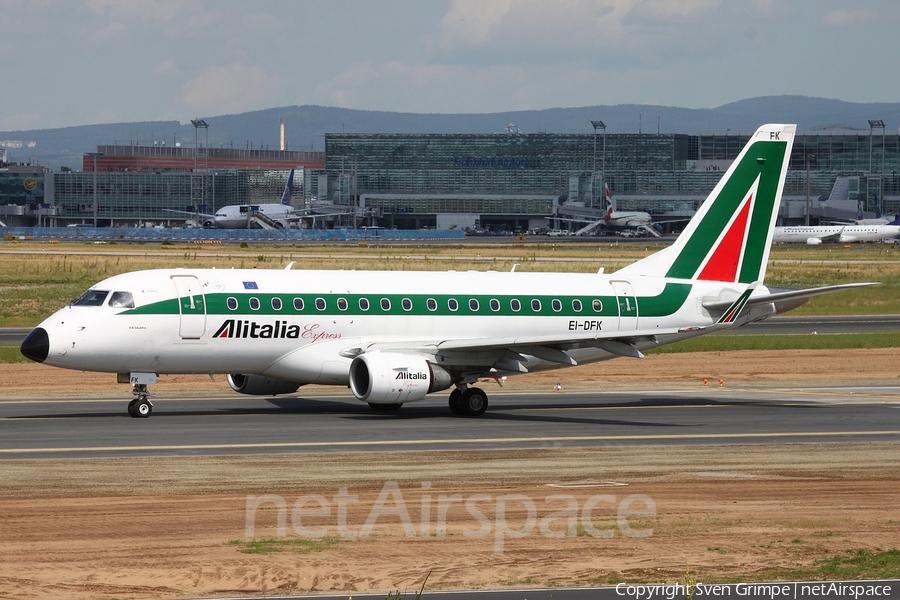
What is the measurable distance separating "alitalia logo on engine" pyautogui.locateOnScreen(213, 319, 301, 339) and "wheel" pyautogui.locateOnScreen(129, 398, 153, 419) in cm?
272

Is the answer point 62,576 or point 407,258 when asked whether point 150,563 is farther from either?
point 407,258

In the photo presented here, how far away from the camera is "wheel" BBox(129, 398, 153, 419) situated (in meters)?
34.2

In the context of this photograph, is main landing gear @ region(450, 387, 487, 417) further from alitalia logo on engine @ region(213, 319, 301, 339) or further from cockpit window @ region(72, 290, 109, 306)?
cockpit window @ region(72, 290, 109, 306)

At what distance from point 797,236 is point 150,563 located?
166 meters

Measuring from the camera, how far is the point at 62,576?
16453mm

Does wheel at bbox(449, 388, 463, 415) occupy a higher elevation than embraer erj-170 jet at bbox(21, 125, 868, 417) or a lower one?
lower

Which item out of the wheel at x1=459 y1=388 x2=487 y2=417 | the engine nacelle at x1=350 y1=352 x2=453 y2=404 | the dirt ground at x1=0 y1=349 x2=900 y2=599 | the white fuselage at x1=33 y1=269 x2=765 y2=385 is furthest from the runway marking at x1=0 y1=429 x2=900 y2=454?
the wheel at x1=459 y1=388 x2=487 y2=417

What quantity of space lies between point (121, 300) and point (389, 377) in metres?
7.64

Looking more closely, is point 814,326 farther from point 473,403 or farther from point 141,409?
point 141,409

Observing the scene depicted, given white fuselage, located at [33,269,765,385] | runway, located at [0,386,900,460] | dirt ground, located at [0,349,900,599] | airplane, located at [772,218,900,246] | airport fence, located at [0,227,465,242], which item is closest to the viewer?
dirt ground, located at [0,349,900,599]

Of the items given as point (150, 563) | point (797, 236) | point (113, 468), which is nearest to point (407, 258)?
point (797, 236)

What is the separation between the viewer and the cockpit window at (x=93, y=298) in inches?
1326

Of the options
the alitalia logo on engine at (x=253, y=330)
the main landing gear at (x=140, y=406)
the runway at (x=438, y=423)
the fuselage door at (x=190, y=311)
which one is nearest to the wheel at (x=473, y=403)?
the runway at (x=438, y=423)

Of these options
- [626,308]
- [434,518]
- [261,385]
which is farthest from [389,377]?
[434,518]
